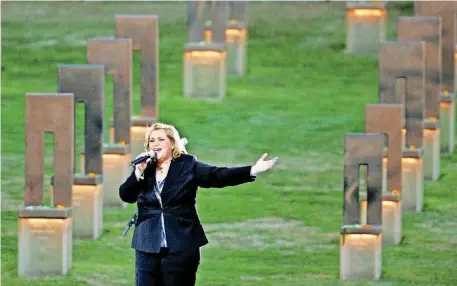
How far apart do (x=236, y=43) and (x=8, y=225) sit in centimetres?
821

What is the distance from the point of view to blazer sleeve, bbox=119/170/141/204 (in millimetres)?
11445

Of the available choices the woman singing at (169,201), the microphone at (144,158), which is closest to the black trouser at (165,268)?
the woman singing at (169,201)

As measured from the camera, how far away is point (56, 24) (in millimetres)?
29203

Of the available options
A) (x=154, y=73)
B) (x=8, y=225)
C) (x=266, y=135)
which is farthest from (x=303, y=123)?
(x=8, y=225)

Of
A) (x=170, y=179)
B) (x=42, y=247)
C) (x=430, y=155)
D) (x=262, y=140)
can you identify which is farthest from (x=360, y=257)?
(x=262, y=140)

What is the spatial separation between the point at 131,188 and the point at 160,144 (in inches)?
13.9

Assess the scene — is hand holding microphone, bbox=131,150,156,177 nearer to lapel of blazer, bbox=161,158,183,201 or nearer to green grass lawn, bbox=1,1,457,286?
lapel of blazer, bbox=161,158,183,201

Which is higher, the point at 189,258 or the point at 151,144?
the point at 151,144

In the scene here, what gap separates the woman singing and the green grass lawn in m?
4.93

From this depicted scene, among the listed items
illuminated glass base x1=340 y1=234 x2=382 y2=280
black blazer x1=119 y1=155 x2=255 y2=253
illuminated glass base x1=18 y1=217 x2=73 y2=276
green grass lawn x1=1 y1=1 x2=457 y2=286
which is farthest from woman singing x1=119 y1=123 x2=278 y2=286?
illuminated glass base x1=18 y1=217 x2=73 y2=276

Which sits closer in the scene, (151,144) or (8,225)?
(151,144)

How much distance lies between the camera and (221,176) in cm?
1155

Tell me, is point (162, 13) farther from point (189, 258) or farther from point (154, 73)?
point (189, 258)

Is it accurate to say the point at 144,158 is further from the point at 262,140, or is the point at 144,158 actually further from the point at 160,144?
the point at 262,140
